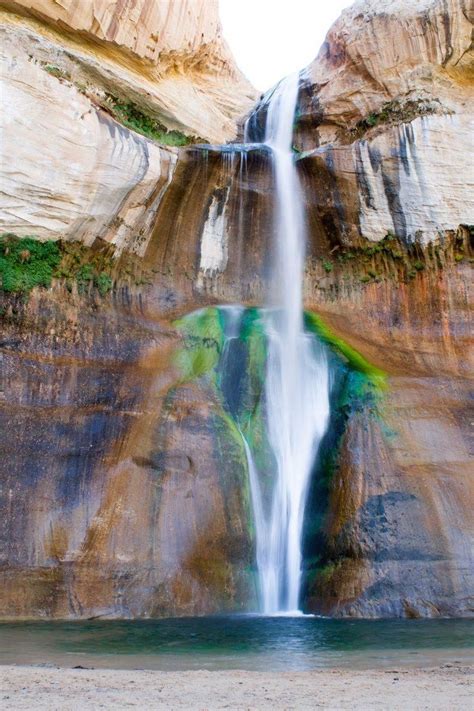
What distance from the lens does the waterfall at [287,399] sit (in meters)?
14.5

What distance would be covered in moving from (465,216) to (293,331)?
5448 mm

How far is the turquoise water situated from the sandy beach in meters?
0.70

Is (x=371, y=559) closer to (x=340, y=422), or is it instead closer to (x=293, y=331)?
(x=340, y=422)

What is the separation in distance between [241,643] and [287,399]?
Result: 7.37 meters

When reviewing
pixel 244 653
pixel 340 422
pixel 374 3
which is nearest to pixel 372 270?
pixel 340 422

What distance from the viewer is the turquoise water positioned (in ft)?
29.0

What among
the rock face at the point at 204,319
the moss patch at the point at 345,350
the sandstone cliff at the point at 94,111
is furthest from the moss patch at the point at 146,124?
the moss patch at the point at 345,350

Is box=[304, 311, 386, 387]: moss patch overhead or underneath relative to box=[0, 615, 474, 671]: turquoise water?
overhead

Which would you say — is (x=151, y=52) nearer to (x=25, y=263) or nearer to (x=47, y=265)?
(x=47, y=265)

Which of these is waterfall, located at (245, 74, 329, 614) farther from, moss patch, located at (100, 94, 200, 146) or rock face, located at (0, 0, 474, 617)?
moss patch, located at (100, 94, 200, 146)

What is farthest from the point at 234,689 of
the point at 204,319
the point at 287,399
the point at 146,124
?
the point at 146,124

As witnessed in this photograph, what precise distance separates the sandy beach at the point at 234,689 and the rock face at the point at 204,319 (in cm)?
566

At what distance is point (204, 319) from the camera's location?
18.3 m

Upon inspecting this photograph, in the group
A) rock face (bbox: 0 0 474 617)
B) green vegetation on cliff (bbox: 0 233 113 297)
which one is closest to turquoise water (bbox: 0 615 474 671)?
rock face (bbox: 0 0 474 617)
